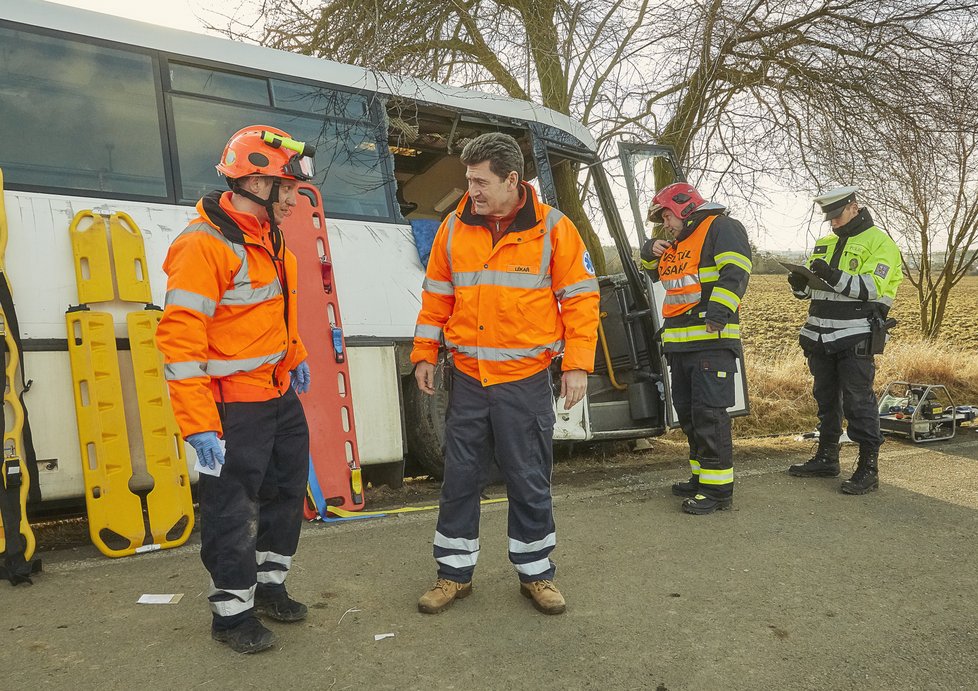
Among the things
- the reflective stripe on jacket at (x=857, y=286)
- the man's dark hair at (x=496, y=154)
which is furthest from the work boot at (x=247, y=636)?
the reflective stripe on jacket at (x=857, y=286)

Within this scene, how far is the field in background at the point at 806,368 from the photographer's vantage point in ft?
25.4

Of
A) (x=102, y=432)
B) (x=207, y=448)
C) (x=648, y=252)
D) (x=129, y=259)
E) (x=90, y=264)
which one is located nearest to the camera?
(x=207, y=448)

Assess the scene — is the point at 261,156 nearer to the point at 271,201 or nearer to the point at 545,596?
the point at 271,201

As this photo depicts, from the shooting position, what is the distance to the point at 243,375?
246 centimetres

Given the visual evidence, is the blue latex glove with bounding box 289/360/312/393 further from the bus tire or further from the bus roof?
the bus roof

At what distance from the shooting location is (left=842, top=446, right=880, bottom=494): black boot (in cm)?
452

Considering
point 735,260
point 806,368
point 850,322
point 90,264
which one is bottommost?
point 806,368

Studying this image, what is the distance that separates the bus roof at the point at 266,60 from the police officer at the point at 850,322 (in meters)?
1.98

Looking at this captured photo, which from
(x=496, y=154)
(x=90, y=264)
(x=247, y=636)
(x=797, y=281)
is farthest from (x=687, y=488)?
(x=90, y=264)

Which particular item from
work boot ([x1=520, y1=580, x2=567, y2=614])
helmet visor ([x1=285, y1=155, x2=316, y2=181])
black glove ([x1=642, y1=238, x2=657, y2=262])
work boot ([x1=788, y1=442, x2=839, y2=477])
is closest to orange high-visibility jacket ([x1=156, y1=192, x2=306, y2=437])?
helmet visor ([x1=285, y1=155, x2=316, y2=181])

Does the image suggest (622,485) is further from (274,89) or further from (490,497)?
(274,89)

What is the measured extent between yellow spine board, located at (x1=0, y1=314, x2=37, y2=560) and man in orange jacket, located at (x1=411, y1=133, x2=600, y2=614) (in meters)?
1.78

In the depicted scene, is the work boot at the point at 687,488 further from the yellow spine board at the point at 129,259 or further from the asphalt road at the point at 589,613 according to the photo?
the yellow spine board at the point at 129,259

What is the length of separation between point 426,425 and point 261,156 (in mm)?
2608
